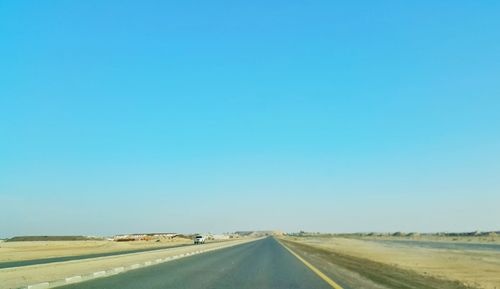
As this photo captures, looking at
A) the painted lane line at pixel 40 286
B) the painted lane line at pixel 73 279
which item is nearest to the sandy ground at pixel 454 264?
the painted lane line at pixel 73 279

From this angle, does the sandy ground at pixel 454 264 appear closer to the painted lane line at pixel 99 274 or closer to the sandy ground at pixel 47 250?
the painted lane line at pixel 99 274

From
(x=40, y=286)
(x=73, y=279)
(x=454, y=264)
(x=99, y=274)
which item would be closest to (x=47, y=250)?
(x=99, y=274)

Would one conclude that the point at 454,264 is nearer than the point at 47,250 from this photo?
Yes

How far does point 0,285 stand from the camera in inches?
702

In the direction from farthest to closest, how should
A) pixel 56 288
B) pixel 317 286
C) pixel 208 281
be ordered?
pixel 208 281
pixel 317 286
pixel 56 288

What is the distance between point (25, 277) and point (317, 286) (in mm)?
11563

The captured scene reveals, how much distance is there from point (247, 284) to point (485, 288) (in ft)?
36.1

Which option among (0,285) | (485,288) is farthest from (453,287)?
(0,285)

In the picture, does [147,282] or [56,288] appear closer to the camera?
[56,288]

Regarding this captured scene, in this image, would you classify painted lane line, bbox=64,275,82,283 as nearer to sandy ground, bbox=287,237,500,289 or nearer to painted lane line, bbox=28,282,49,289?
painted lane line, bbox=28,282,49,289

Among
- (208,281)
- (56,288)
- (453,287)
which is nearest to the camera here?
(56,288)

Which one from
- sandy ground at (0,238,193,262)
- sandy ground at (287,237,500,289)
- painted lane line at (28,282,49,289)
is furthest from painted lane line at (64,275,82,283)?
sandy ground at (0,238,193,262)

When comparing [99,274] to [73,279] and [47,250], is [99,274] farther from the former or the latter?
[47,250]

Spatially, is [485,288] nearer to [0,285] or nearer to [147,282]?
[147,282]
